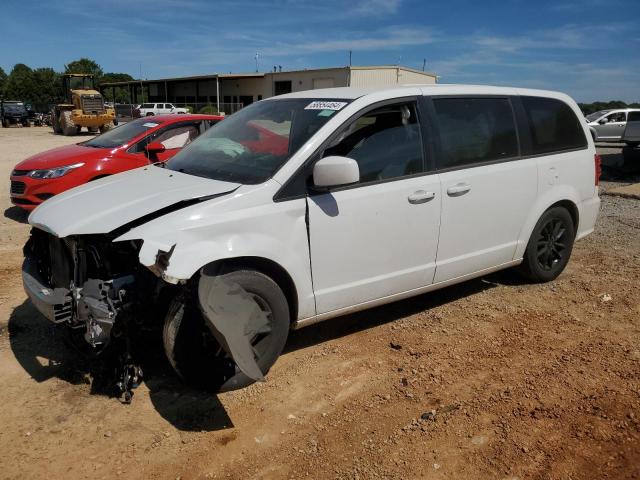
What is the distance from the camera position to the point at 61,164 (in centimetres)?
774

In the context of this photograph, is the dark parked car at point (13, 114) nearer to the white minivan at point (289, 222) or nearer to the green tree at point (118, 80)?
the white minivan at point (289, 222)

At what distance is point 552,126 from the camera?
16.3 ft

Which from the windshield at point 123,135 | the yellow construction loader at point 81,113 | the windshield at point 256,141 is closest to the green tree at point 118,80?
the yellow construction loader at point 81,113

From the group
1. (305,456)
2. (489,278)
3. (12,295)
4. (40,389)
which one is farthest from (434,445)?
(12,295)

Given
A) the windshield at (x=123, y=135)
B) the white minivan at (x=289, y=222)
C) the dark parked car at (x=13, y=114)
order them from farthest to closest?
1. the dark parked car at (x=13, y=114)
2. the windshield at (x=123, y=135)
3. the white minivan at (x=289, y=222)

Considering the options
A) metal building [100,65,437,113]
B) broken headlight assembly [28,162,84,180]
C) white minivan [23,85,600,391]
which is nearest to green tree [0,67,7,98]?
metal building [100,65,437,113]

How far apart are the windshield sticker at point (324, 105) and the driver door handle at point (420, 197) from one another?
0.84m

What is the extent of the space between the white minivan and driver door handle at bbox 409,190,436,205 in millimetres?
13

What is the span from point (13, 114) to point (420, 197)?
4237cm

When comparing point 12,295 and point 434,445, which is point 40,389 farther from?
point 434,445

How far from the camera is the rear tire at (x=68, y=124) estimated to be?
94.7 ft

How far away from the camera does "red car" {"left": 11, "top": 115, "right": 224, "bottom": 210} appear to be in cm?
766

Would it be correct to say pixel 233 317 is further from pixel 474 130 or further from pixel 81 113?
pixel 81 113

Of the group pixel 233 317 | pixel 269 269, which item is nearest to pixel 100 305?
pixel 233 317
